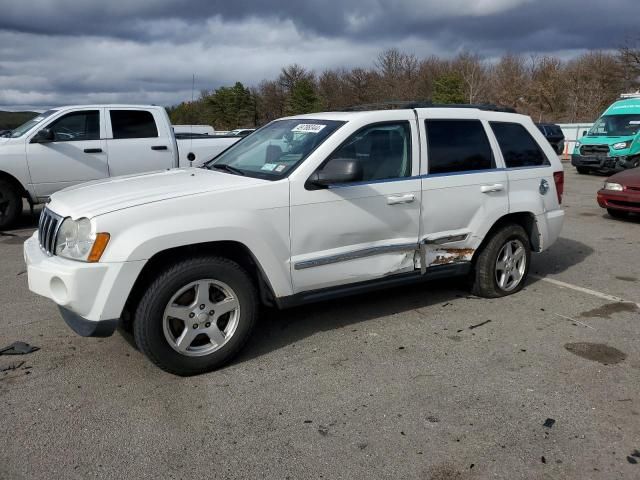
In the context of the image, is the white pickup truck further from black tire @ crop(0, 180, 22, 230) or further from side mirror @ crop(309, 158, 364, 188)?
side mirror @ crop(309, 158, 364, 188)

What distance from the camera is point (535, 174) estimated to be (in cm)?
536

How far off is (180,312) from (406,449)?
5.41 feet

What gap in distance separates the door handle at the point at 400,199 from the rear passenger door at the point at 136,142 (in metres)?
5.94

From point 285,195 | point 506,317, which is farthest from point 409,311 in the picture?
point 285,195

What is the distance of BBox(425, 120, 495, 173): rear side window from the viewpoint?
465cm

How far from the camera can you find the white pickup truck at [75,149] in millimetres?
8539

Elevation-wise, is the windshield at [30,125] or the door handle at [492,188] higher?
the windshield at [30,125]

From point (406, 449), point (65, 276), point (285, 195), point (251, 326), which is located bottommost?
point (406, 449)

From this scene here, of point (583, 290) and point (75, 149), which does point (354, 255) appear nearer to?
point (583, 290)

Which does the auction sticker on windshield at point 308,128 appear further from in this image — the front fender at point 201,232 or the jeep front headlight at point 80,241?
the jeep front headlight at point 80,241

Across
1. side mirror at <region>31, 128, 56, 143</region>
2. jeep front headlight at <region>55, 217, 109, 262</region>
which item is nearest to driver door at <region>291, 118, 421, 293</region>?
jeep front headlight at <region>55, 217, 109, 262</region>

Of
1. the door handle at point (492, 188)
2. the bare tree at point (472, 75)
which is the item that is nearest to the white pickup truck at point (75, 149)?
the door handle at point (492, 188)

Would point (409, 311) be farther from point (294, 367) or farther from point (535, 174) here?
point (535, 174)

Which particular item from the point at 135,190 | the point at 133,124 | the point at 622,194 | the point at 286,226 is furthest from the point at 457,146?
the point at 133,124
